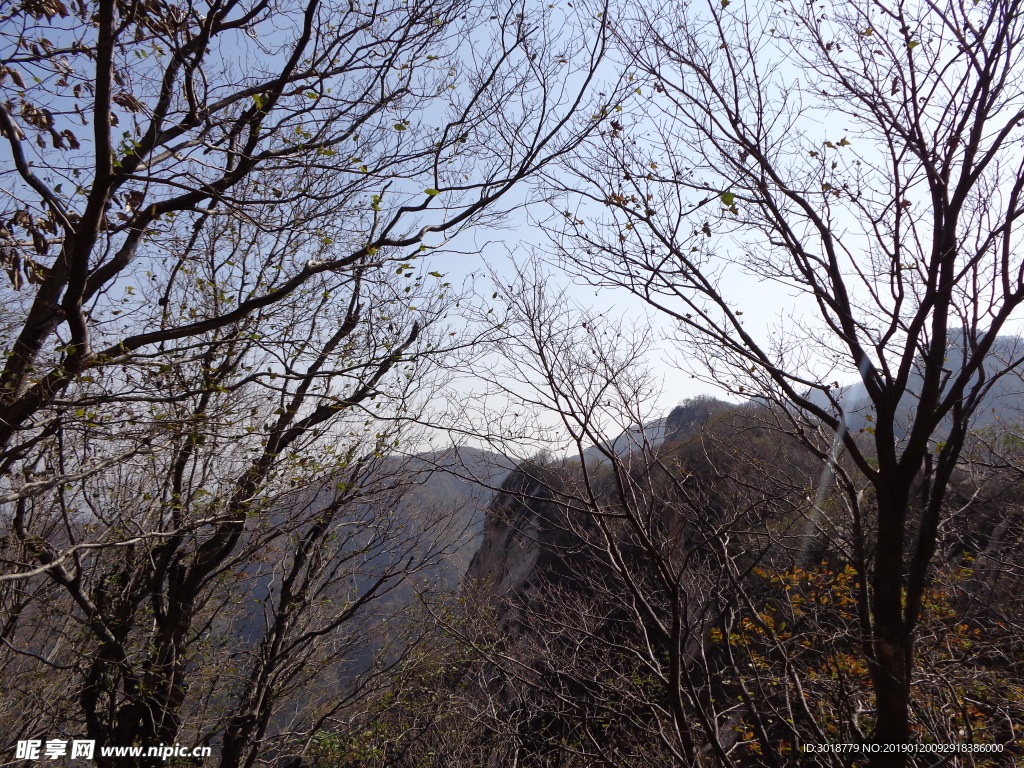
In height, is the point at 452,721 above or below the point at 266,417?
below

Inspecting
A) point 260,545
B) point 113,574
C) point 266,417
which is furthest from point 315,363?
point 113,574

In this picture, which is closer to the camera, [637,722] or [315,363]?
[637,722]

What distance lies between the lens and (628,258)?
3912 mm

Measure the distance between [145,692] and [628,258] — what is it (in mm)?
5930

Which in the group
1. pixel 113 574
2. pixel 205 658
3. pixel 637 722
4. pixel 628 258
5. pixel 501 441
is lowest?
pixel 637 722

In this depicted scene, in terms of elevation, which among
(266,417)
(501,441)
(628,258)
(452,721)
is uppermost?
(628,258)

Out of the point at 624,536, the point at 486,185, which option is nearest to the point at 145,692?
the point at 486,185

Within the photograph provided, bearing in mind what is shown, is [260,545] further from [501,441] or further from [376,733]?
[376,733]

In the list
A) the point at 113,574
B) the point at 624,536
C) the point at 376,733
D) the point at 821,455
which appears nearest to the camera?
the point at 821,455

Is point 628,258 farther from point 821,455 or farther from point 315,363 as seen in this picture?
point 315,363

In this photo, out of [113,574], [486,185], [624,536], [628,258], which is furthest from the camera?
[624,536]

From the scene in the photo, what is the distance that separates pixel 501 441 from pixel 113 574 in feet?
15.2

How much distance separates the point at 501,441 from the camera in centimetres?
410

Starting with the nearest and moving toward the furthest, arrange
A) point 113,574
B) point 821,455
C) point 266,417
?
A: point 821,455 → point 266,417 → point 113,574
